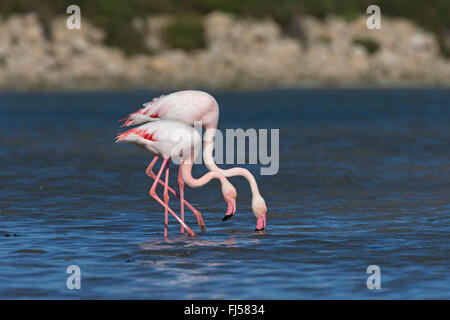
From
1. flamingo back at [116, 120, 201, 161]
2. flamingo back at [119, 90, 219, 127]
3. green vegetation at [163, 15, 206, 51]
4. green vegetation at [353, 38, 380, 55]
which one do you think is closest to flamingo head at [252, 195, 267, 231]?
flamingo back at [116, 120, 201, 161]

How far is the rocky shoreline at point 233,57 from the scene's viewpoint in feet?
241

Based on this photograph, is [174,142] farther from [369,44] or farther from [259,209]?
[369,44]

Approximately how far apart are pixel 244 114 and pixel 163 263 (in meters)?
35.3

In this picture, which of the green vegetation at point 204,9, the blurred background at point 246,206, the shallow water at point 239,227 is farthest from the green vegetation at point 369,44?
the shallow water at point 239,227

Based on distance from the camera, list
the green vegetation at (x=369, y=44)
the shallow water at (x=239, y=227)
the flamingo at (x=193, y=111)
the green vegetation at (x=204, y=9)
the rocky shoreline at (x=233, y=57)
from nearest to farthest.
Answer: the shallow water at (x=239, y=227) → the flamingo at (x=193, y=111) → the rocky shoreline at (x=233, y=57) → the green vegetation at (x=204, y=9) → the green vegetation at (x=369, y=44)

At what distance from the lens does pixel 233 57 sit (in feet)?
263

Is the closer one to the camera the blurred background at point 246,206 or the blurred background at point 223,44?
the blurred background at point 246,206

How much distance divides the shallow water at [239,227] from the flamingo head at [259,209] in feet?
0.48

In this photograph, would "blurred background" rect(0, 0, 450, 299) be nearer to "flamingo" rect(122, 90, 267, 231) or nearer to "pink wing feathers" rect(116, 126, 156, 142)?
"flamingo" rect(122, 90, 267, 231)

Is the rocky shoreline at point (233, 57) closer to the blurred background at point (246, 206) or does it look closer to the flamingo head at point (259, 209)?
the blurred background at point (246, 206)

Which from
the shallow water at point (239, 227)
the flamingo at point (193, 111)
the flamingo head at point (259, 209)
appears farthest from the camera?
the flamingo at point (193, 111)

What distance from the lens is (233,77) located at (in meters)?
80.1

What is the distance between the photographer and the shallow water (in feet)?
32.0

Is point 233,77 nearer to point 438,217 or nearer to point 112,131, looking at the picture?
point 112,131
